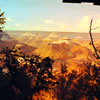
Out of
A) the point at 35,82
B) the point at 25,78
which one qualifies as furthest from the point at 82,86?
the point at 25,78

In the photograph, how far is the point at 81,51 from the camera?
5941 centimetres

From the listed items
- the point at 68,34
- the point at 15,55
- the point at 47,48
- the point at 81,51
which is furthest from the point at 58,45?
the point at 68,34

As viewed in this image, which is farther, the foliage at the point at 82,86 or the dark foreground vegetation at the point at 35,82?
the foliage at the point at 82,86

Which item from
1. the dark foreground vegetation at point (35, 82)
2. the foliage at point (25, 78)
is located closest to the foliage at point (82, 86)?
the dark foreground vegetation at point (35, 82)

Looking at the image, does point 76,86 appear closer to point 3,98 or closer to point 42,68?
point 42,68

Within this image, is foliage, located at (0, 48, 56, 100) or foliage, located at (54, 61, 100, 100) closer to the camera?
foliage, located at (0, 48, 56, 100)

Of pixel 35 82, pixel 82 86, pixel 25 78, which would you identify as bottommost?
pixel 82 86

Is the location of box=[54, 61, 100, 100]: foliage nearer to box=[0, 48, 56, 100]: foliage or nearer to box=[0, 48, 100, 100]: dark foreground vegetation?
box=[0, 48, 100, 100]: dark foreground vegetation

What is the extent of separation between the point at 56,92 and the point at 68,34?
105 m

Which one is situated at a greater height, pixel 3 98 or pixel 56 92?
pixel 3 98

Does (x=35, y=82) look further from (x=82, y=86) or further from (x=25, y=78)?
(x=82, y=86)

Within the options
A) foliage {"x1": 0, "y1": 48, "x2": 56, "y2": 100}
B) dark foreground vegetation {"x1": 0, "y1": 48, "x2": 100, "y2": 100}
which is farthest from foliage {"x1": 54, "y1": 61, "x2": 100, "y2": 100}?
foliage {"x1": 0, "y1": 48, "x2": 56, "y2": 100}

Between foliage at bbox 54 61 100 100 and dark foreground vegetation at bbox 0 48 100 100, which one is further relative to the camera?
foliage at bbox 54 61 100 100

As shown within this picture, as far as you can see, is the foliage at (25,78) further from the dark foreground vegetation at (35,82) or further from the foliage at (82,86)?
the foliage at (82,86)
